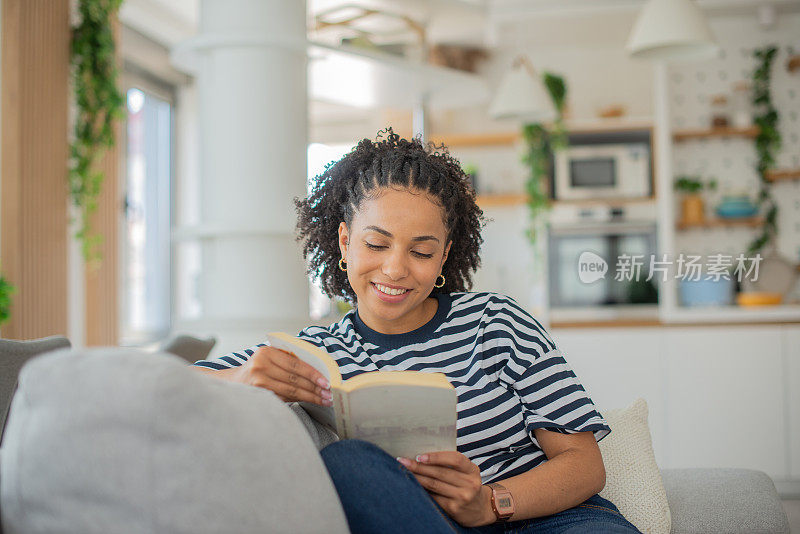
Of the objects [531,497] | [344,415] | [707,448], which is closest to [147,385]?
[344,415]

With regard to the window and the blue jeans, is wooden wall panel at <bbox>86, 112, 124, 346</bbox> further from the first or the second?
the blue jeans

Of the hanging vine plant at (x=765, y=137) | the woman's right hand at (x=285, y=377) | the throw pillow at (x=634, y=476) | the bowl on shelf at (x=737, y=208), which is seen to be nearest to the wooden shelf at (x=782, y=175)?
the hanging vine plant at (x=765, y=137)

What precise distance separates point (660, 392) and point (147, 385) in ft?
12.8

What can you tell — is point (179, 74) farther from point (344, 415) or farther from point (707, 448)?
point (344, 415)

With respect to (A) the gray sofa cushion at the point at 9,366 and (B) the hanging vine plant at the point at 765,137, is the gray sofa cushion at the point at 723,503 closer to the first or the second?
(A) the gray sofa cushion at the point at 9,366

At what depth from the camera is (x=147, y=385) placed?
78cm

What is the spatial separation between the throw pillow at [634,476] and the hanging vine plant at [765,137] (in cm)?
355

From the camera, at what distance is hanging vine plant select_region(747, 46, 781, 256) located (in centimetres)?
485

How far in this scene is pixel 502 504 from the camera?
50.8 inches

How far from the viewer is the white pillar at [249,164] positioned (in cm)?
251

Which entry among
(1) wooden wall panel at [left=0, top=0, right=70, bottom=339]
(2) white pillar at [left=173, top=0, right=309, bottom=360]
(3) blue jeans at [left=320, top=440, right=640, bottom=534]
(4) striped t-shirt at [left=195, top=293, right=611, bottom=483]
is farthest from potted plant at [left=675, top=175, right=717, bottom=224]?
(3) blue jeans at [left=320, top=440, right=640, bottom=534]

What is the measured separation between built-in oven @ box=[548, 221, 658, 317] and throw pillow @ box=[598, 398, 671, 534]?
10.1ft

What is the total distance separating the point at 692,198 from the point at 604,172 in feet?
1.82

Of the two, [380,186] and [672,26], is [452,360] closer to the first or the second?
[380,186]
